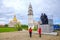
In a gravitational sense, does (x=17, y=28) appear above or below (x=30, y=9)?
below

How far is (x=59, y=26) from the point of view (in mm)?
38531

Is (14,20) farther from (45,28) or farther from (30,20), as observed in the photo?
(45,28)

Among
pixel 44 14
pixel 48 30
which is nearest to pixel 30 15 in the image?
pixel 44 14

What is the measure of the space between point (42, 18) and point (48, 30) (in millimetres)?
3508

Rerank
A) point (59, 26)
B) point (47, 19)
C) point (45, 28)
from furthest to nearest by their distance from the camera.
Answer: point (59, 26)
point (47, 19)
point (45, 28)

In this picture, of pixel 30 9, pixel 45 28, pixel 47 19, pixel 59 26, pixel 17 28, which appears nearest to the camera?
pixel 45 28

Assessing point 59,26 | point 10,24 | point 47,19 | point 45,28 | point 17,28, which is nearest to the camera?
point 45,28

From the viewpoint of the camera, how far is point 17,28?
44.4m

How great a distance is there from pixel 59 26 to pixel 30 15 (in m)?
18.8

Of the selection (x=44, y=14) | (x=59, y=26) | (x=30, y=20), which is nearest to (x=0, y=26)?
(x=30, y=20)

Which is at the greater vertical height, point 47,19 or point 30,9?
point 30,9

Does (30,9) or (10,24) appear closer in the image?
(30,9)

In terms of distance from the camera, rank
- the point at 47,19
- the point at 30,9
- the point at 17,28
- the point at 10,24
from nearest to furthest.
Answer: the point at 47,19
the point at 17,28
the point at 30,9
the point at 10,24

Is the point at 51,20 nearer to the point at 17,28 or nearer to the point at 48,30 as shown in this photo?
the point at 48,30
